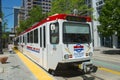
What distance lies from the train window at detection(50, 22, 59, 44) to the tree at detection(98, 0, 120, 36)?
16.8m

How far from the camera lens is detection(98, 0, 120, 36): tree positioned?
27656 mm

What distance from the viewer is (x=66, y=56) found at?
36.9ft

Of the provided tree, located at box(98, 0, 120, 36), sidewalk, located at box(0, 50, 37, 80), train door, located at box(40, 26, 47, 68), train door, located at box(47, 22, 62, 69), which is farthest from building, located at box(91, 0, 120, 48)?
train door, located at box(47, 22, 62, 69)

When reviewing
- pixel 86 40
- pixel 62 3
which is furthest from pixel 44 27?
pixel 62 3

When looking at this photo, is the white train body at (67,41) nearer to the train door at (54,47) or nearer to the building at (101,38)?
the train door at (54,47)

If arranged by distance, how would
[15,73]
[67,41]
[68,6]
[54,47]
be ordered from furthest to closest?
[68,6] → [15,73] → [54,47] → [67,41]

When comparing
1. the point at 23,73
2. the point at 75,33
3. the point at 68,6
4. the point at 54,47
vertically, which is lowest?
the point at 23,73

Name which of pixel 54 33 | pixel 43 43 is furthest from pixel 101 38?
pixel 54 33

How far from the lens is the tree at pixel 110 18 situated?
2766 cm

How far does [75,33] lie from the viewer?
11.8m

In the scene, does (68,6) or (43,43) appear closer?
(43,43)

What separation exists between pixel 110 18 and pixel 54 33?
1777 centimetres

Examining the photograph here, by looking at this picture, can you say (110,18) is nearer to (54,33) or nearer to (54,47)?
(54,33)

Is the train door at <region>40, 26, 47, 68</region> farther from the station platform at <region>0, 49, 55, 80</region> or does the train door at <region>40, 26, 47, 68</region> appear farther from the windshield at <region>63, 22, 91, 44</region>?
the windshield at <region>63, 22, 91, 44</region>
